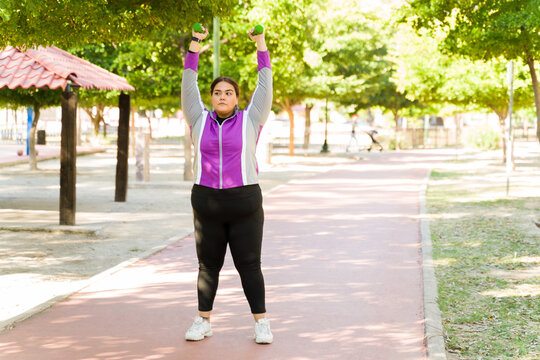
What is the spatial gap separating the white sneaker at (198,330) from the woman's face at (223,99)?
4.93ft

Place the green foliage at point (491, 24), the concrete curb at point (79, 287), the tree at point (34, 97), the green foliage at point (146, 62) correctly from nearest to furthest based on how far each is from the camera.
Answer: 1. the concrete curb at point (79, 287)
2. the green foliage at point (491, 24)
3. the green foliage at point (146, 62)
4. the tree at point (34, 97)

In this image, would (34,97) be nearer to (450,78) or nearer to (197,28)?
(450,78)

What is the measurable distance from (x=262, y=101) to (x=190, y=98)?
0.51 metres

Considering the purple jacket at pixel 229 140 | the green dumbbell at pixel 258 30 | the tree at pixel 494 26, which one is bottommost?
the purple jacket at pixel 229 140

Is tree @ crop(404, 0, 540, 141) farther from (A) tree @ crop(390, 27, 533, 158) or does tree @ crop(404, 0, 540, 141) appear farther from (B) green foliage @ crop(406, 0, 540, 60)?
(A) tree @ crop(390, 27, 533, 158)

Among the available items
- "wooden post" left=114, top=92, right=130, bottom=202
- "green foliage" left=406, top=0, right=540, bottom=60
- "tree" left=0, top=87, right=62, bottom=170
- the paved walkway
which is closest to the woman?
the paved walkway

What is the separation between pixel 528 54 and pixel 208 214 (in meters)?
9.58

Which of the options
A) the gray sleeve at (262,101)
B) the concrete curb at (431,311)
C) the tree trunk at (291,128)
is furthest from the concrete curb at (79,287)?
the tree trunk at (291,128)

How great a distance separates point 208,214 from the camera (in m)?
5.09

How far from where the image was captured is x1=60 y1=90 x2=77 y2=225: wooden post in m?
11.2

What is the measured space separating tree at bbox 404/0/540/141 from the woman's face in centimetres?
753

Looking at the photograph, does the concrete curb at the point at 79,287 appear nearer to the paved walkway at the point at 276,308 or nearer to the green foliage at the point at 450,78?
the paved walkway at the point at 276,308

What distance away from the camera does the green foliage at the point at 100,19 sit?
7266 mm

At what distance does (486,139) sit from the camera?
4122cm
